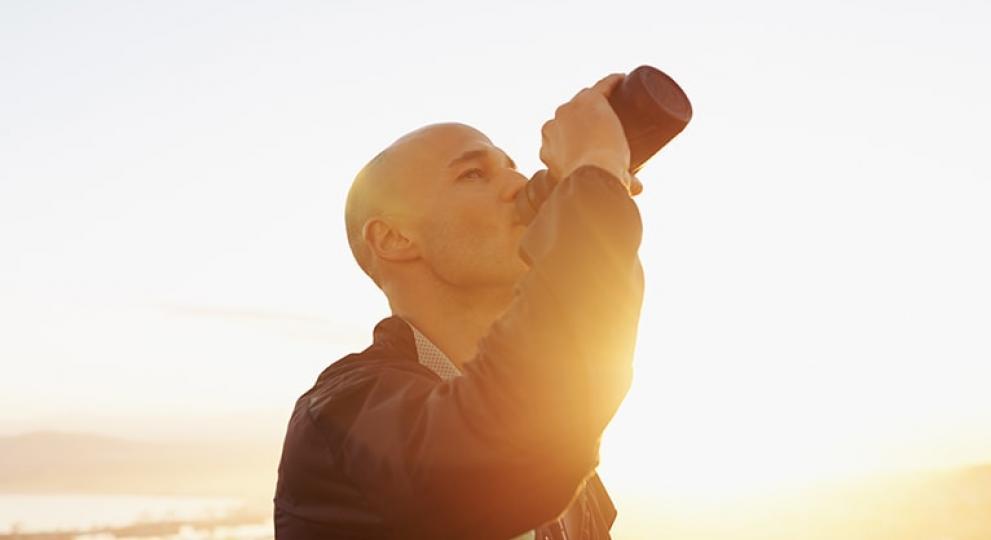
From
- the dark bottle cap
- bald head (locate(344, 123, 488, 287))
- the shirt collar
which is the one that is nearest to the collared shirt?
the shirt collar

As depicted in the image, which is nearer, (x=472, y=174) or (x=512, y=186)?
(x=512, y=186)

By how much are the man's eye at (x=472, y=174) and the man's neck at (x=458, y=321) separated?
0.28m

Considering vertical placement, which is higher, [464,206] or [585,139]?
[464,206]

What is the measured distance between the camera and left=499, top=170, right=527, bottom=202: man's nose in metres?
2.57

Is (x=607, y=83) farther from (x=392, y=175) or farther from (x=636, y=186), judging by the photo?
(x=392, y=175)

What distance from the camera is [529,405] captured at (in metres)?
1.80

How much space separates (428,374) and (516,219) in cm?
45

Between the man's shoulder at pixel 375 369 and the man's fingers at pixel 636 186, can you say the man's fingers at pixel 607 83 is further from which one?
the man's shoulder at pixel 375 369

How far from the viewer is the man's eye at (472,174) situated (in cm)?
268

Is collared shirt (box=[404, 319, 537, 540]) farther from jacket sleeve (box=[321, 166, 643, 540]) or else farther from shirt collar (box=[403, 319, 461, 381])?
jacket sleeve (box=[321, 166, 643, 540])

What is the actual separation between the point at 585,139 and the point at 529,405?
0.55 m

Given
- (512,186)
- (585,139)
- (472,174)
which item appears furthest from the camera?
(472,174)

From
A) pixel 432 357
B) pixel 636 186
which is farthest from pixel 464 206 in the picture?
pixel 636 186

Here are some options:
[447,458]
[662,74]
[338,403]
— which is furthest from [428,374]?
[662,74]
